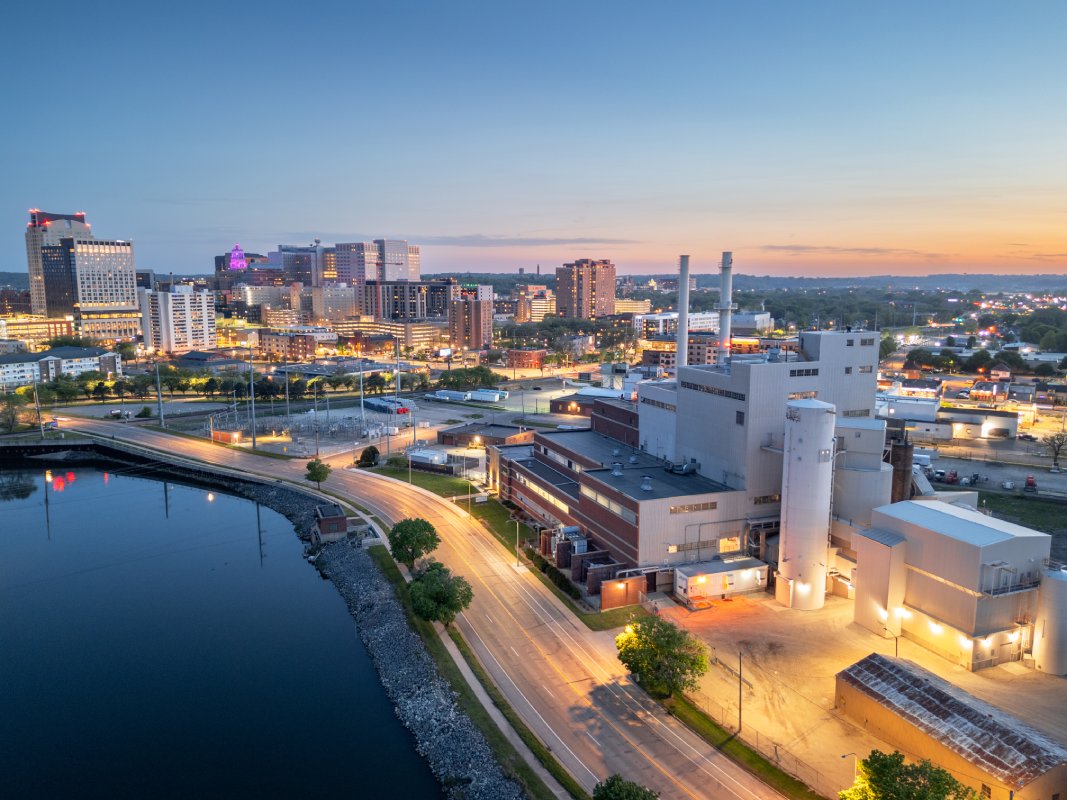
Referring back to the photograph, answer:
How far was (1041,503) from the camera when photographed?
1848 inches

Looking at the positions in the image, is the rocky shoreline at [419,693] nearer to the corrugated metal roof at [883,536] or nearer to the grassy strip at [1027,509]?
the corrugated metal roof at [883,536]

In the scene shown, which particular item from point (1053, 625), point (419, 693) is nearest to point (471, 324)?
point (419, 693)

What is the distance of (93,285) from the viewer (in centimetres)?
16500

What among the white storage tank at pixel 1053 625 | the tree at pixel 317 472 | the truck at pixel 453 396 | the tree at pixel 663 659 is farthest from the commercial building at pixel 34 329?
the white storage tank at pixel 1053 625

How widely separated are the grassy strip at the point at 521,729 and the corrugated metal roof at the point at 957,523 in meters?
17.5

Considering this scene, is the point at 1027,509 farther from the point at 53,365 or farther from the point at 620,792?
the point at 53,365

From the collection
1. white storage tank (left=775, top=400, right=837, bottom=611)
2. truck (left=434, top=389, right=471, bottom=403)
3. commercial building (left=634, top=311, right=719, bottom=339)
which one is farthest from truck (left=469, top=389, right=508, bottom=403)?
commercial building (left=634, top=311, right=719, bottom=339)

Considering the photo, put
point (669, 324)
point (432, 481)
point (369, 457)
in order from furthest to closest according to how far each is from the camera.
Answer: point (669, 324) → point (369, 457) → point (432, 481)

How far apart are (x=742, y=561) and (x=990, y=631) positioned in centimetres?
1053

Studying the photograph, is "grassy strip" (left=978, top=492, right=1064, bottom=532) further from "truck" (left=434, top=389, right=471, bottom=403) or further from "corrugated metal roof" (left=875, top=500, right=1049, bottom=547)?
"truck" (left=434, top=389, right=471, bottom=403)

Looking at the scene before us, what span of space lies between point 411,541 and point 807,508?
1942 cm

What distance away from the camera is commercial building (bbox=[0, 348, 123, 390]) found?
103625 millimetres

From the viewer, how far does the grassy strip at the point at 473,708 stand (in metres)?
21.2

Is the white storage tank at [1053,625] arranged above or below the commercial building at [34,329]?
below
